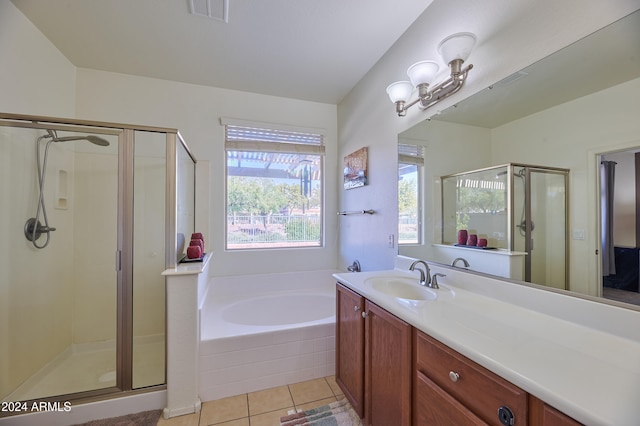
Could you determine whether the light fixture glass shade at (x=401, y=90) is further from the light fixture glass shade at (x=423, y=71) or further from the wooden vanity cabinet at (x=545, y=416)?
the wooden vanity cabinet at (x=545, y=416)

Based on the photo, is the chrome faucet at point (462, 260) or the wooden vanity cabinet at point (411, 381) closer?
the wooden vanity cabinet at point (411, 381)

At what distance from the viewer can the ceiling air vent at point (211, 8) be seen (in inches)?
63.9

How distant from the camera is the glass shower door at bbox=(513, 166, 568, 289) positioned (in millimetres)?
1056

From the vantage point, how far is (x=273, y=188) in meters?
2.96

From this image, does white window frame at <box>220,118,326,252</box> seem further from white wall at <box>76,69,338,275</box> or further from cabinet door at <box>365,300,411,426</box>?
cabinet door at <box>365,300,411,426</box>

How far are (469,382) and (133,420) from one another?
→ 1.96 meters

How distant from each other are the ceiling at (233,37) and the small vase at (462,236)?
1475 millimetres

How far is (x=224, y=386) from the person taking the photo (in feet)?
5.83

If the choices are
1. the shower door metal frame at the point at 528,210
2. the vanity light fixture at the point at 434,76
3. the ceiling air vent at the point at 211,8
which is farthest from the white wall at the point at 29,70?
the shower door metal frame at the point at 528,210

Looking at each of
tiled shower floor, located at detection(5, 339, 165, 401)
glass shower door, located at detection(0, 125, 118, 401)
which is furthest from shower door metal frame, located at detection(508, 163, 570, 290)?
glass shower door, located at detection(0, 125, 118, 401)

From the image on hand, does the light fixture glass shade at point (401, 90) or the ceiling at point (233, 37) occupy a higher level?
the ceiling at point (233, 37)

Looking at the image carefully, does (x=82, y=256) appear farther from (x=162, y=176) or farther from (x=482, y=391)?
(x=482, y=391)

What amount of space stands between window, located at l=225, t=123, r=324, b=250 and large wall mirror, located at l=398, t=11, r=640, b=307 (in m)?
1.86

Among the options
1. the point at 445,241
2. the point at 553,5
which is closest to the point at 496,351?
the point at 445,241
